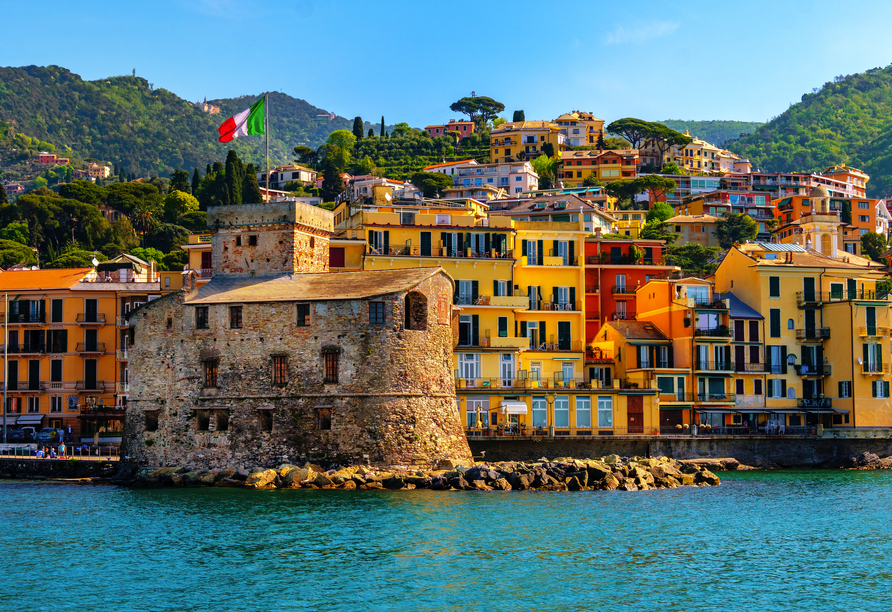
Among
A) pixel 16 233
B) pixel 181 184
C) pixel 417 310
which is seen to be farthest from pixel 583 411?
pixel 181 184

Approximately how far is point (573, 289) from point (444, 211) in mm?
8604

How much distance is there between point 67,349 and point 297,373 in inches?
885

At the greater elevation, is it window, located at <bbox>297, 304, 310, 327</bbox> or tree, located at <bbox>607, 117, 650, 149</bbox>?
tree, located at <bbox>607, 117, 650, 149</bbox>

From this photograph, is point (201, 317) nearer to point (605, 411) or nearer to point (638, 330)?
point (605, 411)

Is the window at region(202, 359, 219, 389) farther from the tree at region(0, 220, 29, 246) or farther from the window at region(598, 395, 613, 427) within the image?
the tree at region(0, 220, 29, 246)

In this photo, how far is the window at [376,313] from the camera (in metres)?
41.9

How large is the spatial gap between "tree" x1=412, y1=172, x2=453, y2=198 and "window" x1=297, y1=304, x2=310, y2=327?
69.7 metres

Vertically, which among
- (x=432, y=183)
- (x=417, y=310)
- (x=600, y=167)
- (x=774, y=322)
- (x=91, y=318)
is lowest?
(x=774, y=322)

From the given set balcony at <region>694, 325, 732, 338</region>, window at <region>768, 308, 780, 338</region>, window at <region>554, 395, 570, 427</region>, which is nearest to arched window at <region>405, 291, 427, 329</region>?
window at <region>554, 395, 570, 427</region>

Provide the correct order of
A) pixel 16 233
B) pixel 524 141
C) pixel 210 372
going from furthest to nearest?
pixel 524 141
pixel 16 233
pixel 210 372

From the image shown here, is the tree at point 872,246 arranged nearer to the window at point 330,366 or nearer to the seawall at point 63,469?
the window at point 330,366

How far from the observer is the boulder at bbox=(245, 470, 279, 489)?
40.3 m

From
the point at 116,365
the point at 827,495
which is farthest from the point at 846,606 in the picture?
the point at 116,365

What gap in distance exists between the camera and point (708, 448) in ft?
173
